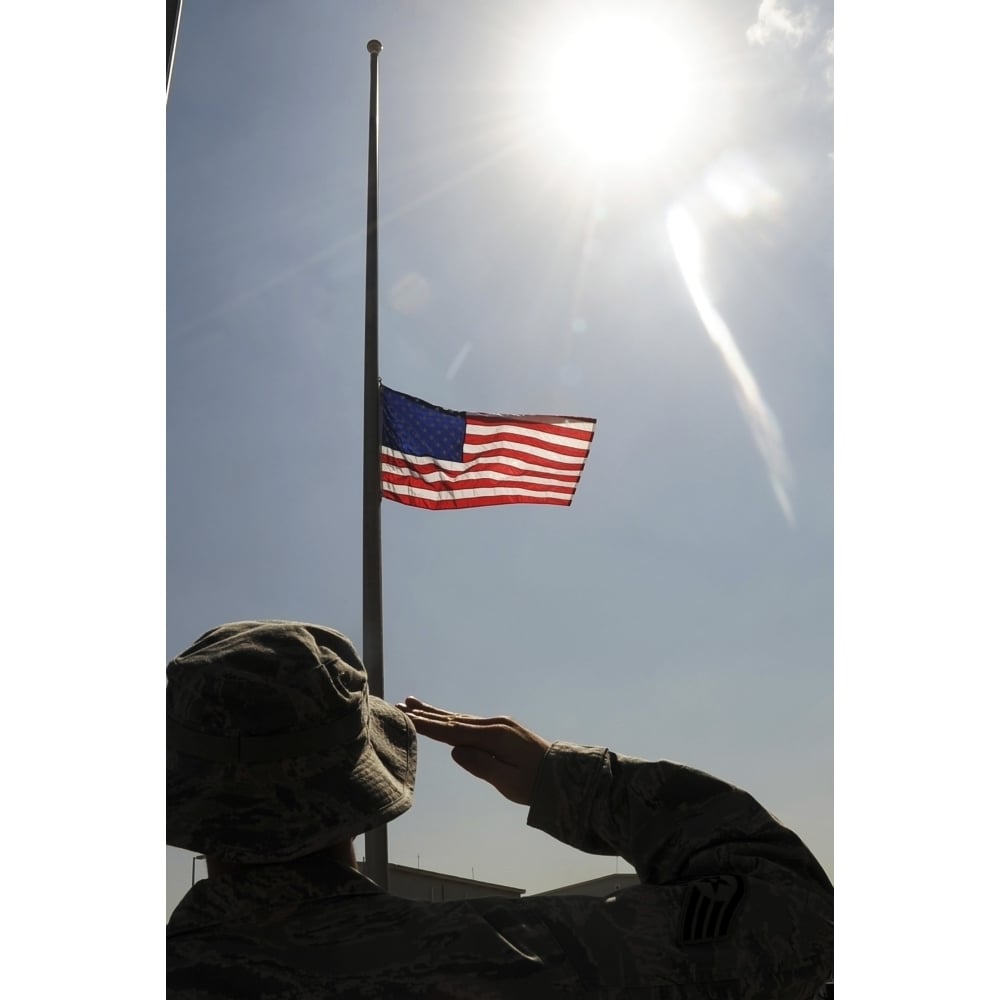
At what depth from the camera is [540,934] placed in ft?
5.54

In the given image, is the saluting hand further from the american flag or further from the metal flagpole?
the american flag

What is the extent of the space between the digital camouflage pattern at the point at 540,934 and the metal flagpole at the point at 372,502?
11.7 ft

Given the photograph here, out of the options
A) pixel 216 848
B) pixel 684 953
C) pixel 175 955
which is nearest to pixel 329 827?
pixel 216 848

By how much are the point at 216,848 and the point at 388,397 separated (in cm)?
622

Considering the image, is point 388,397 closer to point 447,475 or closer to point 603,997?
point 447,475

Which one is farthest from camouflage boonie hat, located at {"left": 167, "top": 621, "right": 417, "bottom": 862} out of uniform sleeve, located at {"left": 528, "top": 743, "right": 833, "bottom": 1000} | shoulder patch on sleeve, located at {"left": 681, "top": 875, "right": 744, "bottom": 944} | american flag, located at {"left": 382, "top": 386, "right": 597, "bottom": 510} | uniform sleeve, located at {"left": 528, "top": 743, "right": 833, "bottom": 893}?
american flag, located at {"left": 382, "top": 386, "right": 597, "bottom": 510}

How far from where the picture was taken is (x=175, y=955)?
5.62 feet

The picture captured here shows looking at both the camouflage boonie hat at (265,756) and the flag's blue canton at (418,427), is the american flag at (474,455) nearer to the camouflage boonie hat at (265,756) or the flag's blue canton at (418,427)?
the flag's blue canton at (418,427)

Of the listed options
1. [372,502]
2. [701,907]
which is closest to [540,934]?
[701,907]

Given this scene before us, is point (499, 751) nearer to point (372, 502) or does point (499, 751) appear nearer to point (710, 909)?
point (710, 909)

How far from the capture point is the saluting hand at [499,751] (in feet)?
6.68

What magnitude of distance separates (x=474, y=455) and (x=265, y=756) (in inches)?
244

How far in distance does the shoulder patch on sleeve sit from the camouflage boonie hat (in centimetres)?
63

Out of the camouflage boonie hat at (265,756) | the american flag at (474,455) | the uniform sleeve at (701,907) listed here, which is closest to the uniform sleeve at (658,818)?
the uniform sleeve at (701,907)
